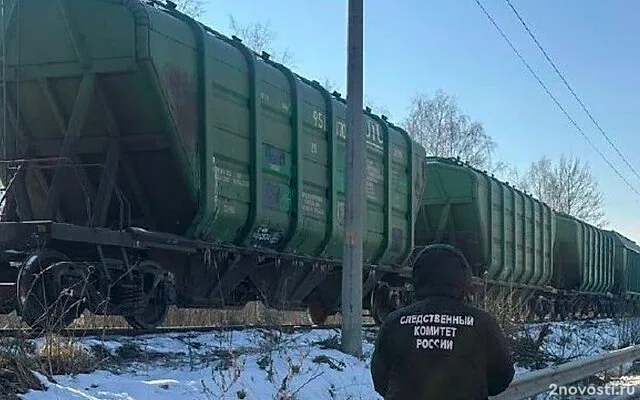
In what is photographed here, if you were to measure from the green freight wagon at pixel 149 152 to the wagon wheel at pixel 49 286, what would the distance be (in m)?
0.03

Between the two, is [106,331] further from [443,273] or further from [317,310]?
[317,310]

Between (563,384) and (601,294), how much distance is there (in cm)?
2776

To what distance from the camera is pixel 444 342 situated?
3600 mm

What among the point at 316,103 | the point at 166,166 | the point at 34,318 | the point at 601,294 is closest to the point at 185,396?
the point at 34,318

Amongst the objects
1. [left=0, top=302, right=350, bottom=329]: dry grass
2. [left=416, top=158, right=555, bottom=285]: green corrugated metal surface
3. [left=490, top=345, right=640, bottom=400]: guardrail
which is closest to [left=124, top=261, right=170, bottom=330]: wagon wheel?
[left=0, top=302, right=350, bottom=329]: dry grass

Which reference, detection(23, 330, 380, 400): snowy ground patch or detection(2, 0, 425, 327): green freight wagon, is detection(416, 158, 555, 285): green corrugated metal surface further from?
detection(23, 330, 380, 400): snowy ground patch

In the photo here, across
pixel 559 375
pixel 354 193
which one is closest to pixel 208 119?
pixel 354 193

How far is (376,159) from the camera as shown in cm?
1555

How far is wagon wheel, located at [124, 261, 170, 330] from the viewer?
9.83m

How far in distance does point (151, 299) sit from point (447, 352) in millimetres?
7098

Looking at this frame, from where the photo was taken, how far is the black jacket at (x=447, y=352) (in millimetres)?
3607

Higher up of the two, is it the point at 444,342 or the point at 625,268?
the point at 625,268

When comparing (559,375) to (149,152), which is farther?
(149,152)

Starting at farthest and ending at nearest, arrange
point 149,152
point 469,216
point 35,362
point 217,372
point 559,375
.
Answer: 1. point 469,216
2. point 149,152
3. point 559,375
4. point 217,372
5. point 35,362
